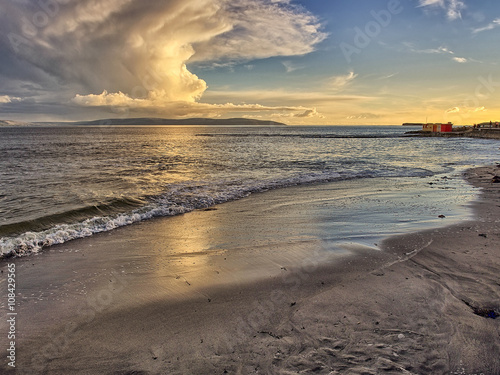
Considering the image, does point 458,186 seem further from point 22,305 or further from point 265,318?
point 22,305

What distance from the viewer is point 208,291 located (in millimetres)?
4785

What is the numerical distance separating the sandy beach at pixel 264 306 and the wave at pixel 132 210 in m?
0.74

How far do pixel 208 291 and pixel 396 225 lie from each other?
18.4 feet

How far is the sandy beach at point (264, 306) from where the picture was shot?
3246 mm

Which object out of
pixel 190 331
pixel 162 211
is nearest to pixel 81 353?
pixel 190 331

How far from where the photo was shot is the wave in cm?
736

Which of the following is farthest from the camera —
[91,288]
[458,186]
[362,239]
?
[458,186]

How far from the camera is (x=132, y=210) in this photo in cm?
1046

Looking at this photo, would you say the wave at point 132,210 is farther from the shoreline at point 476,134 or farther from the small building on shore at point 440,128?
the small building on shore at point 440,128

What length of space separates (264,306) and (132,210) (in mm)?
7546
